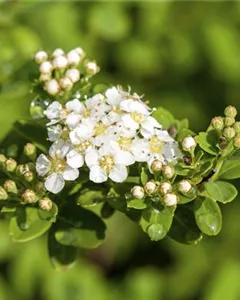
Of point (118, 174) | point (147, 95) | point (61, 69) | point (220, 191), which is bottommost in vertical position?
point (147, 95)

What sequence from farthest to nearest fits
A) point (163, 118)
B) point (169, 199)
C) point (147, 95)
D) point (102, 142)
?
point (147, 95), point (163, 118), point (102, 142), point (169, 199)

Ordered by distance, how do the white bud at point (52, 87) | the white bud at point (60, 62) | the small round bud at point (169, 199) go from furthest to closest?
the white bud at point (60, 62) < the white bud at point (52, 87) < the small round bud at point (169, 199)

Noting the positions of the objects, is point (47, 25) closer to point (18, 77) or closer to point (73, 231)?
point (18, 77)

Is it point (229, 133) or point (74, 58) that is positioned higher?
point (74, 58)

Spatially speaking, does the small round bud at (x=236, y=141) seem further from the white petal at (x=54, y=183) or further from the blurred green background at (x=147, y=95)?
the blurred green background at (x=147, y=95)

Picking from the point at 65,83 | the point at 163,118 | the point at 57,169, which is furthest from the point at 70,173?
the point at 163,118

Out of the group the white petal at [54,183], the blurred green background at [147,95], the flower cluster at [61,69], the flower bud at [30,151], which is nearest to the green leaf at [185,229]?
the white petal at [54,183]

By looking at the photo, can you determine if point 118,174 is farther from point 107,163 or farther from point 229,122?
point 229,122

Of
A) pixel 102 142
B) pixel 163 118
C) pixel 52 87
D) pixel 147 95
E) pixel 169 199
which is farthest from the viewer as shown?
pixel 147 95
